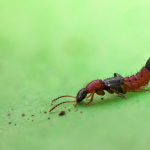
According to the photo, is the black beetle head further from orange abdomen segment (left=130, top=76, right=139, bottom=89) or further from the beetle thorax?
orange abdomen segment (left=130, top=76, right=139, bottom=89)

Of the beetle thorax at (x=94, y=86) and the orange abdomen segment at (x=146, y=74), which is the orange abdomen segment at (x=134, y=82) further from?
the beetle thorax at (x=94, y=86)

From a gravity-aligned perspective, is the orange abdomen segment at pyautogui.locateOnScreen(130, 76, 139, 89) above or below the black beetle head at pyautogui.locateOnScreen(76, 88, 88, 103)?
below

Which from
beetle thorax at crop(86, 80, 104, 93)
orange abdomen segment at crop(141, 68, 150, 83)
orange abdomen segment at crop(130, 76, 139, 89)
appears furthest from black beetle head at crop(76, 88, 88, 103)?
orange abdomen segment at crop(141, 68, 150, 83)

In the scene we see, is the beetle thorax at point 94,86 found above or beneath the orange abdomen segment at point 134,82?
above

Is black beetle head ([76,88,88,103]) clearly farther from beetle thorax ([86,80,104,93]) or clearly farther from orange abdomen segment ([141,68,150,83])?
orange abdomen segment ([141,68,150,83])

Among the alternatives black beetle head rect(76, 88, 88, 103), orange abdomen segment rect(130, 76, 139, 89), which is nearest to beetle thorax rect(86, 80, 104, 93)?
black beetle head rect(76, 88, 88, 103)

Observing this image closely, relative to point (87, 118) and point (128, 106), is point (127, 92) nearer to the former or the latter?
point (128, 106)

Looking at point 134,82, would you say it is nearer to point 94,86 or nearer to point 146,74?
point 146,74

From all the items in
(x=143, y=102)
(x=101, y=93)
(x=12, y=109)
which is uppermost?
(x=12, y=109)

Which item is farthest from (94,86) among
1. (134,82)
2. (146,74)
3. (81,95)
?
(146,74)

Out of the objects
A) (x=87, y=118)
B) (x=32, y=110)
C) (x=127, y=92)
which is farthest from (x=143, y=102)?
(x=32, y=110)

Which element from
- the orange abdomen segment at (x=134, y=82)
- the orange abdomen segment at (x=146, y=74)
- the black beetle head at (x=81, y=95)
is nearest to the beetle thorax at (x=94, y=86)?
the black beetle head at (x=81, y=95)
